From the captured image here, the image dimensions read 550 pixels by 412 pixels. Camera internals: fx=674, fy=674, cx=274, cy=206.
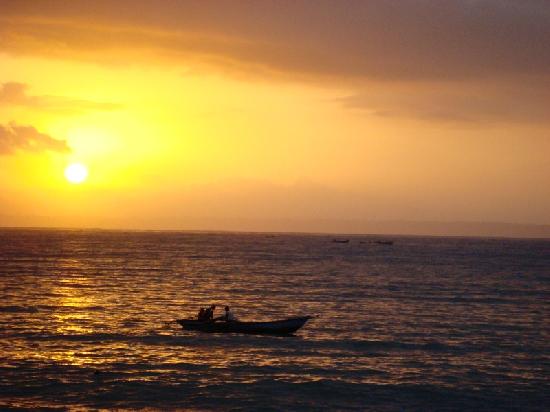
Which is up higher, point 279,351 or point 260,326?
point 260,326

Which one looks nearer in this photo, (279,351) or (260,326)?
(279,351)

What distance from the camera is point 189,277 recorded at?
319ft

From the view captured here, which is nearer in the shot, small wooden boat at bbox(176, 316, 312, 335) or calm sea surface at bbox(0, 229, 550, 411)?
calm sea surface at bbox(0, 229, 550, 411)

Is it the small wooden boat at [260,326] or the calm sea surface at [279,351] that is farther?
the small wooden boat at [260,326]

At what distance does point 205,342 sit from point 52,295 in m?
31.4

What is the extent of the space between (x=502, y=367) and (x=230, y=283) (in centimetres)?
5310

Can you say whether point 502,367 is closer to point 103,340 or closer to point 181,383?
point 181,383

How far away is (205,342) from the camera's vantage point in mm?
43781

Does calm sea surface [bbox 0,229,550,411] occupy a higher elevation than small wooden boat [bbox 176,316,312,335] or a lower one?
lower

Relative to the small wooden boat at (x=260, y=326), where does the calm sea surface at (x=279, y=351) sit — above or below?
below

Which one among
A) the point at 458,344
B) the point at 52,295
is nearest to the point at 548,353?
the point at 458,344

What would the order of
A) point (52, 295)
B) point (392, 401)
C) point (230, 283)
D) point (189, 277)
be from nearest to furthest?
point (392, 401) → point (52, 295) → point (230, 283) → point (189, 277)

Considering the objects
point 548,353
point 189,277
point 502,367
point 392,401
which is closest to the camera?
point 392,401

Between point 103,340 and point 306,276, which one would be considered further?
point 306,276
